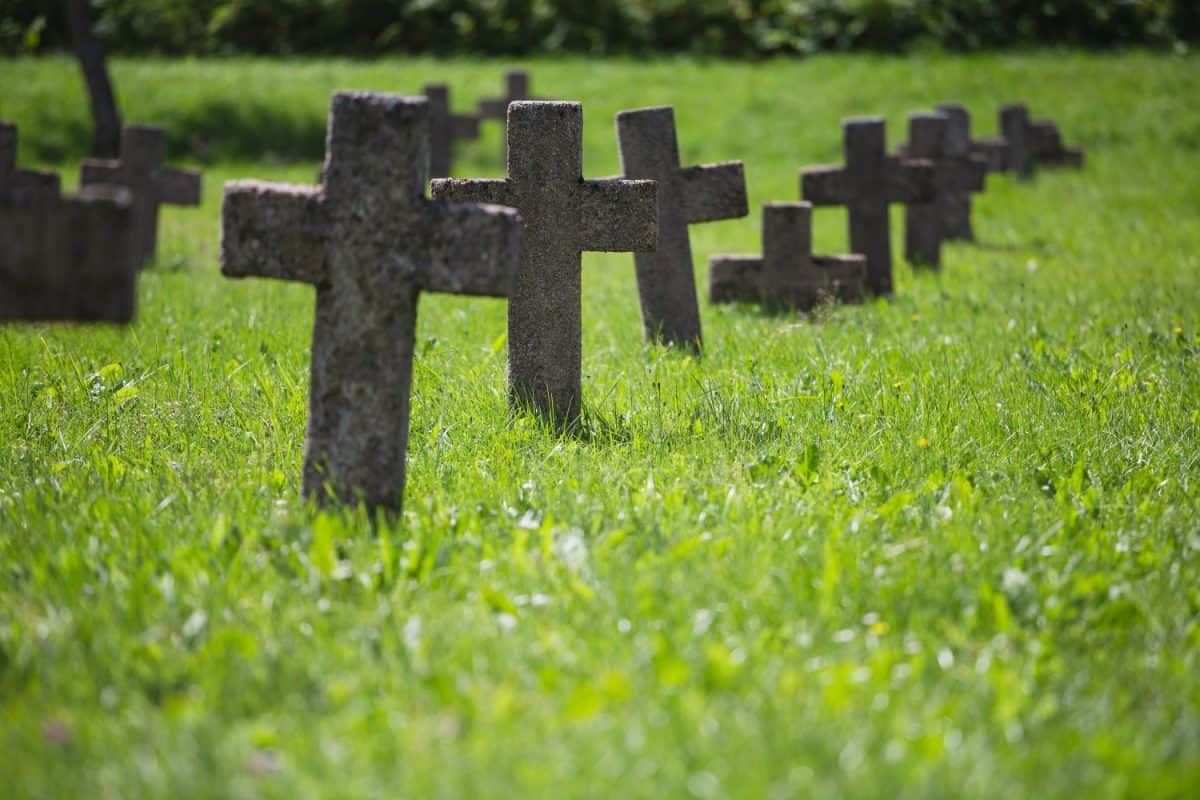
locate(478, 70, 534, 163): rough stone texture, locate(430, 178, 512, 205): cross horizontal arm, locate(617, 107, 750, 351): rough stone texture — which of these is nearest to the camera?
locate(430, 178, 512, 205): cross horizontal arm

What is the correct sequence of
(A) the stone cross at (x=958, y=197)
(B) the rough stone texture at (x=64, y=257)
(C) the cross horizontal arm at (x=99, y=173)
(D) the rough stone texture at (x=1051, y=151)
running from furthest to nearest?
(D) the rough stone texture at (x=1051, y=151)
(A) the stone cross at (x=958, y=197)
(C) the cross horizontal arm at (x=99, y=173)
(B) the rough stone texture at (x=64, y=257)

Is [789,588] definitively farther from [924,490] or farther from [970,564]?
[924,490]

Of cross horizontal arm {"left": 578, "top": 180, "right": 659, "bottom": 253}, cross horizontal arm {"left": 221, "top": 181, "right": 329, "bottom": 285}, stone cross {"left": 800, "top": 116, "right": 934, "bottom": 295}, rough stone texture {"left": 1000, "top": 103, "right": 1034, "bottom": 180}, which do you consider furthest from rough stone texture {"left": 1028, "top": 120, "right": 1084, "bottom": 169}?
cross horizontal arm {"left": 221, "top": 181, "right": 329, "bottom": 285}

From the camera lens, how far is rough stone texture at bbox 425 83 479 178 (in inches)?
635

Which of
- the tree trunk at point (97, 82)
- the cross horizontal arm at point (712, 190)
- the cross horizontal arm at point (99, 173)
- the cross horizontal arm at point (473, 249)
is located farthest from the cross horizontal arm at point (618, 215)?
the tree trunk at point (97, 82)

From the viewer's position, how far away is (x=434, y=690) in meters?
2.68

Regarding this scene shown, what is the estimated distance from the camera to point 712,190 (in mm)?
6945

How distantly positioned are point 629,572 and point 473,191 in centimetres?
247

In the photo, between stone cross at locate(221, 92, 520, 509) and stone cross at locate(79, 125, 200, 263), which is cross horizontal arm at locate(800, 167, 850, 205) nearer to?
stone cross at locate(79, 125, 200, 263)

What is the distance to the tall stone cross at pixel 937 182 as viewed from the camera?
1082cm

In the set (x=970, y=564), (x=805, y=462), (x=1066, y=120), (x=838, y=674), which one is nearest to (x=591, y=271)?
(x=805, y=462)

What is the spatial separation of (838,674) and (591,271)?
928 centimetres

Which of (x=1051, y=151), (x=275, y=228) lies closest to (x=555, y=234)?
(x=275, y=228)

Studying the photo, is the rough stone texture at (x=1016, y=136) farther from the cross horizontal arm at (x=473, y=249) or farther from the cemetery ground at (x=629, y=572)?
the cross horizontal arm at (x=473, y=249)
